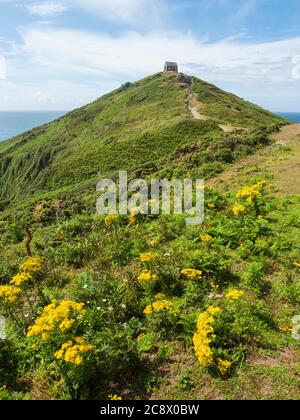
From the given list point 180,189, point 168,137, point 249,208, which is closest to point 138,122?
point 168,137

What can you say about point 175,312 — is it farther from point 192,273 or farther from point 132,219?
point 132,219

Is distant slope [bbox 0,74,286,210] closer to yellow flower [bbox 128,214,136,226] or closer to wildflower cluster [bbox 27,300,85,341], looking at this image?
yellow flower [bbox 128,214,136,226]

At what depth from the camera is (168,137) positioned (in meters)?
58.3

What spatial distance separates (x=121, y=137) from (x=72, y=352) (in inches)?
2583

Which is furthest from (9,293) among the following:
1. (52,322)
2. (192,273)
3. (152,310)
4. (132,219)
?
(132,219)

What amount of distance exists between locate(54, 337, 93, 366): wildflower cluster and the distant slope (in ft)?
71.1

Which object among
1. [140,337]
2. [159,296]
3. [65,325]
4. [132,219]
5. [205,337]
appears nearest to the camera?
[65,325]

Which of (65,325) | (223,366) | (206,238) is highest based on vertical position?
(206,238)

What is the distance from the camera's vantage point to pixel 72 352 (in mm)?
5828

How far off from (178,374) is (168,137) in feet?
177

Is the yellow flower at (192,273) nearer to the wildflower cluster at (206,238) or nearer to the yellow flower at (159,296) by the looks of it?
the yellow flower at (159,296)

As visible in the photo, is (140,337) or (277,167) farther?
(277,167)

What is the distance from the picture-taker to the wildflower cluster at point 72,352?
5.78 metres
